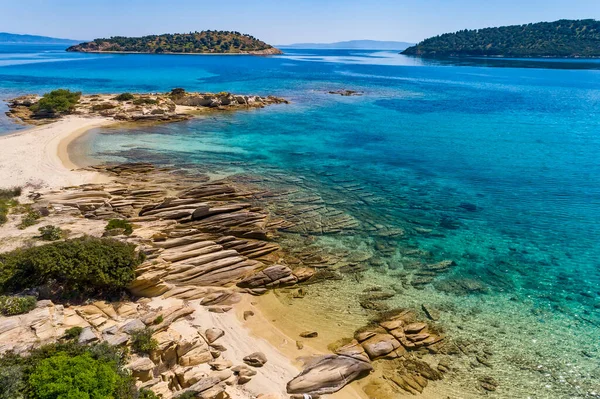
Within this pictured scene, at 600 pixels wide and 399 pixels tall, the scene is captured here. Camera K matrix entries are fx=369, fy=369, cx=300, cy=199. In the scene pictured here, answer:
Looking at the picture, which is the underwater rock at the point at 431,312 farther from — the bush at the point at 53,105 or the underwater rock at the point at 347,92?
the underwater rock at the point at 347,92

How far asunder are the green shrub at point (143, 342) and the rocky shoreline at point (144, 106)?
189ft

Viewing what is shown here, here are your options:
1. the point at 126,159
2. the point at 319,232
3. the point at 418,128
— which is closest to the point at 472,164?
the point at 418,128

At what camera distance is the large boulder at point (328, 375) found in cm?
1669

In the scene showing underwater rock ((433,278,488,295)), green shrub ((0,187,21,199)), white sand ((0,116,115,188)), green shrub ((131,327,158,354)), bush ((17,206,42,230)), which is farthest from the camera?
white sand ((0,116,115,188))

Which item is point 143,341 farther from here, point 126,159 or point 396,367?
point 126,159

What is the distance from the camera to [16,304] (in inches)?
670

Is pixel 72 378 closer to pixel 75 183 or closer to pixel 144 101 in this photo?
pixel 75 183

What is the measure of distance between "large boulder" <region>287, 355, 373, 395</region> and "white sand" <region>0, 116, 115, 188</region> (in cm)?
3020

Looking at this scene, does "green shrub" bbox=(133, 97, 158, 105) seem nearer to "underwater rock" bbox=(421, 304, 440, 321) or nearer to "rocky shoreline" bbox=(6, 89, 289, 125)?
"rocky shoreline" bbox=(6, 89, 289, 125)

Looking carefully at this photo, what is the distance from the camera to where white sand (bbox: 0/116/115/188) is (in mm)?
36094

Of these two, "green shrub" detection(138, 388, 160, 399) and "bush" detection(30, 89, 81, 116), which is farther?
"bush" detection(30, 89, 81, 116)

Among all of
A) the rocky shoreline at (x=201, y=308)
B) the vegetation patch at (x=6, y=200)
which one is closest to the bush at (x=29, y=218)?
the rocky shoreline at (x=201, y=308)

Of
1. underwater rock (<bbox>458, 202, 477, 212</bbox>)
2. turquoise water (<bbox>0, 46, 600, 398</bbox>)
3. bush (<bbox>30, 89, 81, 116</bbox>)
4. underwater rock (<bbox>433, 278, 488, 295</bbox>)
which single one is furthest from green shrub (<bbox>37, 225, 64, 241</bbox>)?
bush (<bbox>30, 89, 81, 116</bbox>)

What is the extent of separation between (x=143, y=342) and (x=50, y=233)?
12905mm
